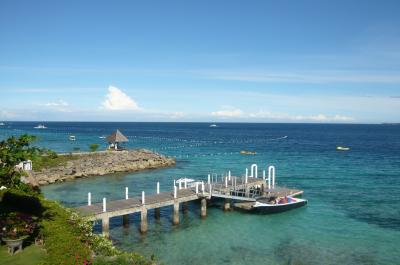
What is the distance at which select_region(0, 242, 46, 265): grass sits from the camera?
50.8 ft

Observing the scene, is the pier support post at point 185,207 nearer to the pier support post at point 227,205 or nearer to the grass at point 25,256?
the pier support post at point 227,205

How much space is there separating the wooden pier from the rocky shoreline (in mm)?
19758

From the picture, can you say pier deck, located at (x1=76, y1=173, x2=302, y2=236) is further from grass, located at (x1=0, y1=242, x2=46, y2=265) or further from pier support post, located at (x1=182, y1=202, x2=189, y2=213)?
grass, located at (x1=0, y1=242, x2=46, y2=265)

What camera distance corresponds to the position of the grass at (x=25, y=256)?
50.8 feet

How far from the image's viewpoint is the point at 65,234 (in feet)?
56.0

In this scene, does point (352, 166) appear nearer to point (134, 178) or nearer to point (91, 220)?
point (134, 178)

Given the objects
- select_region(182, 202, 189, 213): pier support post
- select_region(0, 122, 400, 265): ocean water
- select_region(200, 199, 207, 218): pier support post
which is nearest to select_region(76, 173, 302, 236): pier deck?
select_region(200, 199, 207, 218): pier support post

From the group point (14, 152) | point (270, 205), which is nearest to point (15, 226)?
point (14, 152)

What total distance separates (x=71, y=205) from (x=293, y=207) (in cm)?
2097

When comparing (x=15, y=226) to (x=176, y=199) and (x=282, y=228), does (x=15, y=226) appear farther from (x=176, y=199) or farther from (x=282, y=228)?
(x=282, y=228)

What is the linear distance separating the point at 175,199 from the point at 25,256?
15041 millimetres

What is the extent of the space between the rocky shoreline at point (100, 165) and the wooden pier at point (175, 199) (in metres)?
19.8

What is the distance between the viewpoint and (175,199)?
30047 mm

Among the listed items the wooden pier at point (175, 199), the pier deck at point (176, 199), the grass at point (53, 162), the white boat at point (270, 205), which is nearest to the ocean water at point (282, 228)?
the white boat at point (270, 205)
